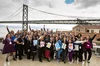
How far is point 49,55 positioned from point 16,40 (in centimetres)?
183

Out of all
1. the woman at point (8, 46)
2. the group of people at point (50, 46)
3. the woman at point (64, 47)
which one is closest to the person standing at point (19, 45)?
the group of people at point (50, 46)

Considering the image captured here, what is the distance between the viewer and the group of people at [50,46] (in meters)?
9.51

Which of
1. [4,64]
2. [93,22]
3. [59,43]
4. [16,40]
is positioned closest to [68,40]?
[59,43]

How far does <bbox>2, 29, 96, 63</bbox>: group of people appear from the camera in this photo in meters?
9.51

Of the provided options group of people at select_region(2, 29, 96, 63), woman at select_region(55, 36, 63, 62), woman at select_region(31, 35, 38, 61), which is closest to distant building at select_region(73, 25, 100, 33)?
group of people at select_region(2, 29, 96, 63)

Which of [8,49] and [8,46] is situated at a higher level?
[8,46]

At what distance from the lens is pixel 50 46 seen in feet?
32.3

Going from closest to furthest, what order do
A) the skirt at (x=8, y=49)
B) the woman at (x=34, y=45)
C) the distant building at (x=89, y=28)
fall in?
the skirt at (x=8, y=49) → the woman at (x=34, y=45) → the distant building at (x=89, y=28)

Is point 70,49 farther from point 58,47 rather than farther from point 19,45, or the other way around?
point 19,45

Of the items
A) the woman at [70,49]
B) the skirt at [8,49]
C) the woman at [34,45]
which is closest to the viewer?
the skirt at [8,49]

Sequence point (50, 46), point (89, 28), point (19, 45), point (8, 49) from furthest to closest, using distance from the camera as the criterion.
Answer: point (89, 28) → point (19, 45) → point (50, 46) → point (8, 49)

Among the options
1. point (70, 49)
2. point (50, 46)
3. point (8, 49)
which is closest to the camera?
point (8, 49)

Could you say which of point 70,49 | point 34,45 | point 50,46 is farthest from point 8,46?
point 70,49

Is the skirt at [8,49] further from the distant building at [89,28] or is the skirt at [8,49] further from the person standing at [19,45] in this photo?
the distant building at [89,28]
